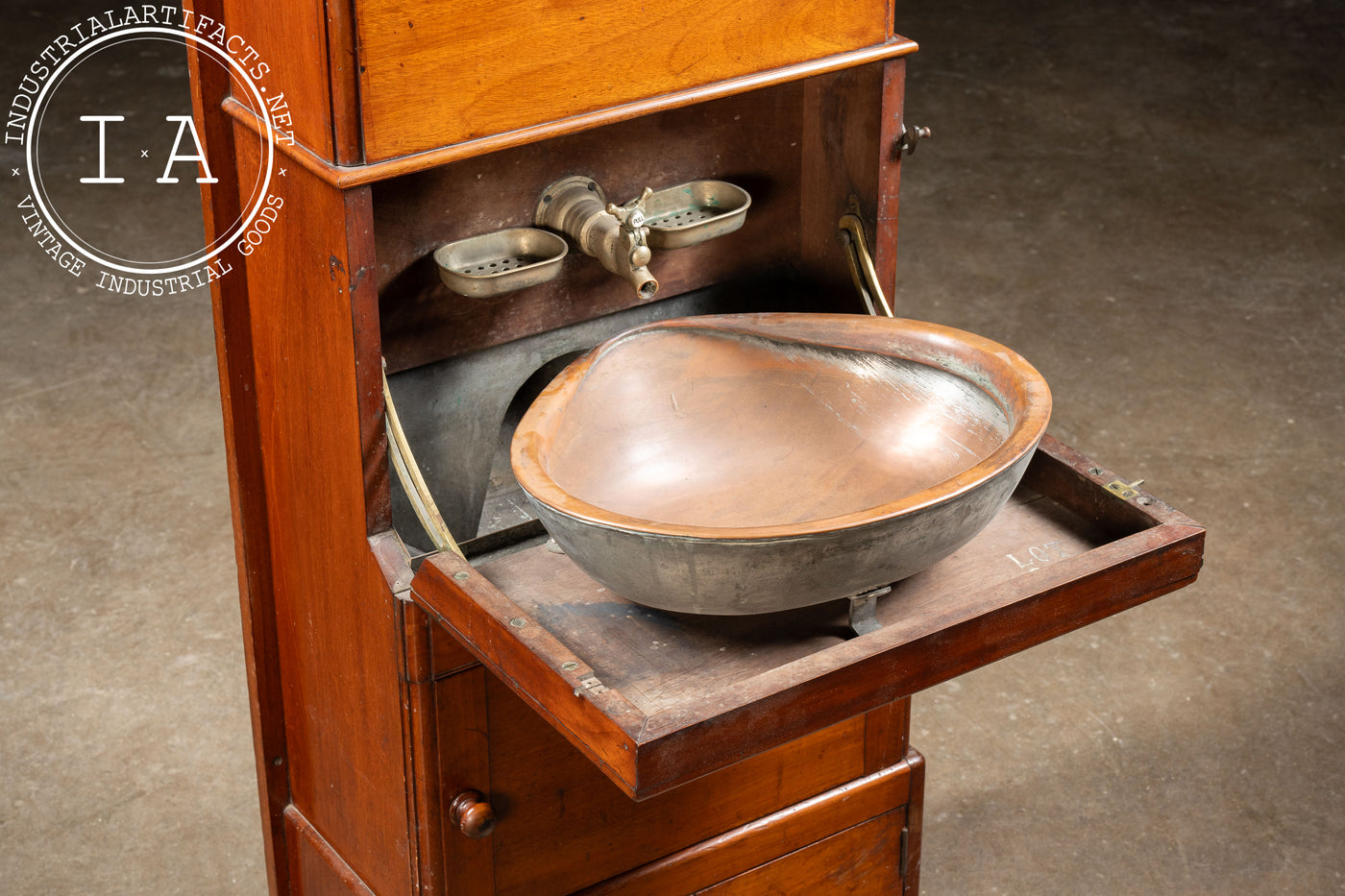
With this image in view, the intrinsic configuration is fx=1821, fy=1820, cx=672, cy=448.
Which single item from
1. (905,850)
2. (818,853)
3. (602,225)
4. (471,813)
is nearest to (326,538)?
(471,813)

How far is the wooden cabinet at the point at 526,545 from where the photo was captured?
5.46 feet

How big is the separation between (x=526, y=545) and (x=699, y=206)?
45 centimetres

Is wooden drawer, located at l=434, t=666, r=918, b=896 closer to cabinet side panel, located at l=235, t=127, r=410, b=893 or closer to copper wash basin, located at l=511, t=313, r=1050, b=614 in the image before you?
cabinet side panel, located at l=235, t=127, r=410, b=893

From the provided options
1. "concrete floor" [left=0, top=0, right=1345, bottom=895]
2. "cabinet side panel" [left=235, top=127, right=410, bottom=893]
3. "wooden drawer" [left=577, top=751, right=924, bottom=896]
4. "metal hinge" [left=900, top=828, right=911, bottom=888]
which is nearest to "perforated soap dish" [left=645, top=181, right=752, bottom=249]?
"cabinet side panel" [left=235, top=127, right=410, bottom=893]

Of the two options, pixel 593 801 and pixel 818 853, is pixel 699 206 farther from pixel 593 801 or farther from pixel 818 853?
pixel 818 853

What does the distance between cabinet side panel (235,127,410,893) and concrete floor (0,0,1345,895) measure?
0.73 m

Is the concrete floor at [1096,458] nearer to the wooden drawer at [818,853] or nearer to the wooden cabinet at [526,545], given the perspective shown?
the wooden drawer at [818,853]

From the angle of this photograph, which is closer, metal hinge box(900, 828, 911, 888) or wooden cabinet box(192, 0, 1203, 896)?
wooden cabinet box(192, 0, 1203, 896)

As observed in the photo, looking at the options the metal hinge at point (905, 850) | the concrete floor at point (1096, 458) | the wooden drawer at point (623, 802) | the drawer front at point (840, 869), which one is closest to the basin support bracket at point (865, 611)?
the wooden drawer at point (623, 802)

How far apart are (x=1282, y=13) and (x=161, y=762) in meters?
4.70

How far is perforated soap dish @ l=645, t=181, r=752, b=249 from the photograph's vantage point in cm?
208

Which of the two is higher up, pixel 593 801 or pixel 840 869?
pixel 593 801

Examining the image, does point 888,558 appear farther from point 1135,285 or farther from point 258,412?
point 1135,285

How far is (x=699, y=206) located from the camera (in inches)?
84.9
